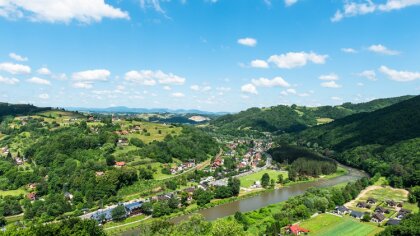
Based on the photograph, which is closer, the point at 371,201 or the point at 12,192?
the point at 371,201

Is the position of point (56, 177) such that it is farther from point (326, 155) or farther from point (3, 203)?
point (326, 155)

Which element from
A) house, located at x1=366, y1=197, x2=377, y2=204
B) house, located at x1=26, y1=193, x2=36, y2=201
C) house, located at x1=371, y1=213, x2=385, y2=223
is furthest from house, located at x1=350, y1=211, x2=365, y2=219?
house, located at x1=26, y1=193, x2=36, y2=201

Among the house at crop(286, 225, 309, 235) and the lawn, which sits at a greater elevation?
the house at crop(286, 225, 309, 235)

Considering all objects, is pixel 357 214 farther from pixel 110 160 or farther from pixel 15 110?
pixel 15 110

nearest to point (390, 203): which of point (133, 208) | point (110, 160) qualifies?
point (133, 208)

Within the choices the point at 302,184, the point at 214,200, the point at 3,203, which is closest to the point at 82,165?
the point at 3,203

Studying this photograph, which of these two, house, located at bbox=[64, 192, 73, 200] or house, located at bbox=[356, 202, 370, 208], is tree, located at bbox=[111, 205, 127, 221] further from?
house, located at bbox=[356, 202, 370, 208]

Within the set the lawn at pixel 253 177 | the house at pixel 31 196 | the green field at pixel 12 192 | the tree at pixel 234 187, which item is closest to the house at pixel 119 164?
the house at pixel 31 196
